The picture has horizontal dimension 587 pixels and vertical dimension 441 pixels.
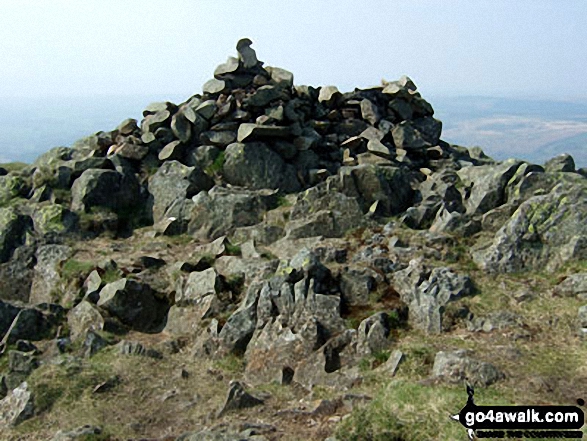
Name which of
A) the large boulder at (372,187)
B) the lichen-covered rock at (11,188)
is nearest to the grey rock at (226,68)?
the large boulder at (372,187)

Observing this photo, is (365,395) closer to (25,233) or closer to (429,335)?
(429,335)

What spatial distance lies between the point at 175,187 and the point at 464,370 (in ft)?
67.0

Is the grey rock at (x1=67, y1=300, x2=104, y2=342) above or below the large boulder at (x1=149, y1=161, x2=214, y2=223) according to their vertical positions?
below

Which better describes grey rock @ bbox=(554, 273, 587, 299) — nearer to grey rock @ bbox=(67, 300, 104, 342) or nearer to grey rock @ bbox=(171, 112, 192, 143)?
grey rock @ bbox=(67, 300, 104, 342)

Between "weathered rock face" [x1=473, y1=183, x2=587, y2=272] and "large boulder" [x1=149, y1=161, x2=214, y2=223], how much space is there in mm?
15816

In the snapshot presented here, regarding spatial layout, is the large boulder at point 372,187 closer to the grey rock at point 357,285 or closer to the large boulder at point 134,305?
the grey rock at point 357,285

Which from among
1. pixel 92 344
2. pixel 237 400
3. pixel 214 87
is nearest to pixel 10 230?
pixel 92 344

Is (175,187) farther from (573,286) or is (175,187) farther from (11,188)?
(573,286)

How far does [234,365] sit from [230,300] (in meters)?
3.64

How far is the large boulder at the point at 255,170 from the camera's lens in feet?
100

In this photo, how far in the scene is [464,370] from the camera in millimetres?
14211

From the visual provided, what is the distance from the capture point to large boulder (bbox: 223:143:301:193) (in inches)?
1201

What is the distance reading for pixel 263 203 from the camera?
2852 cm

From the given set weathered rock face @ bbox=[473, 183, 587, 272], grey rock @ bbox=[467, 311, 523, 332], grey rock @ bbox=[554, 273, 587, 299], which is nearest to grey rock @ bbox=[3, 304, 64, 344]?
grey rock @ bbox=[467, 311, 523, 332]
